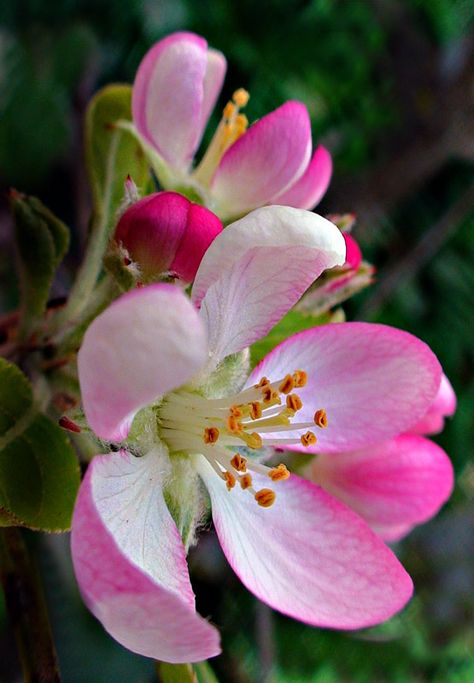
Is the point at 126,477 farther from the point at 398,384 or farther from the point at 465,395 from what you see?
the point at 465,395

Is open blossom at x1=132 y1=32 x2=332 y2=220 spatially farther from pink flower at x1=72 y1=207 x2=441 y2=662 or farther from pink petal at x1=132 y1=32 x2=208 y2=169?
pink flower at x1=72 y1=207 x2=441 y2=662

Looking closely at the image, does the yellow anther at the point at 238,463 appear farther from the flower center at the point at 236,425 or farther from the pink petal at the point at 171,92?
the pink petal at the point at 171,92

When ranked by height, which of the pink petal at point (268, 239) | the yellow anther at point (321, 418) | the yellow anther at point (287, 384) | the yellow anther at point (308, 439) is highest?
the pink petal at point (268, 239)

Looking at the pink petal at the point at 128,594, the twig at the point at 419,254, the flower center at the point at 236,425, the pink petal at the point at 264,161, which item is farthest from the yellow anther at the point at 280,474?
the twig at the point at 419,254

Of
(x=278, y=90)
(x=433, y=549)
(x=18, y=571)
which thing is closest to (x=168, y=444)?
(x=18, y=571)

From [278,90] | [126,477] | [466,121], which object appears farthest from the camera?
[466,121]

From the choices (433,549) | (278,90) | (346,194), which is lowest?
(433,549)

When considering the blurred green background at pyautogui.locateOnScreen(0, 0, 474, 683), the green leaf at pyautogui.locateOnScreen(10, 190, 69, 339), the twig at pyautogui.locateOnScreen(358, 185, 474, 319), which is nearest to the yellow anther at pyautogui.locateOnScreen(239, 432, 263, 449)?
the green leaf at pyautogui.locateOnScreen(10, 190, 69, 339)

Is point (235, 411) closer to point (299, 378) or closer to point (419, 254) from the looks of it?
point (299, 378)
